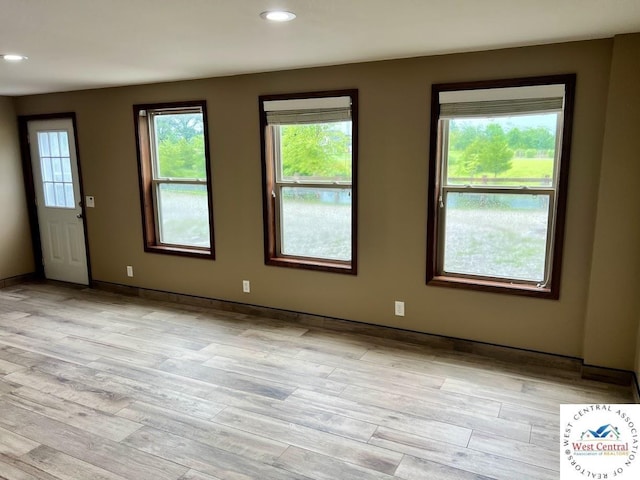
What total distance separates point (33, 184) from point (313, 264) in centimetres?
393

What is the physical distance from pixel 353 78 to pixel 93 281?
3910mm

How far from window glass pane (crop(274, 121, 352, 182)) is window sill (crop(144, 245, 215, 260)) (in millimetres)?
1158

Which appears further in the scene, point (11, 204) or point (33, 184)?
point (33, 184)

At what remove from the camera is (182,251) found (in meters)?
4.79

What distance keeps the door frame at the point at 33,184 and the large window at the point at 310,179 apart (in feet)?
8.14

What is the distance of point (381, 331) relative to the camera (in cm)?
390

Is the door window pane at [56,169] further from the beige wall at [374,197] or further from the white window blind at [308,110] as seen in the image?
the white window blind at [308,110]

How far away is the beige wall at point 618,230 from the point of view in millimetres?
2756

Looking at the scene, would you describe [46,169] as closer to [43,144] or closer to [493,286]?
[43,144]

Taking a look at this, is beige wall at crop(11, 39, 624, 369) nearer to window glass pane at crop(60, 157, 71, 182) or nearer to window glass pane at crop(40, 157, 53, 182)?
window glass pane at crop(60, 157, 71, 182)

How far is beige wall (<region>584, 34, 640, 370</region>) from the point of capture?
2756 mm

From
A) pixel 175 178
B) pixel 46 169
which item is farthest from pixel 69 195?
pixel 175 178

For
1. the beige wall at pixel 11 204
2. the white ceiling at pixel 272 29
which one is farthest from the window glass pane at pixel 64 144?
the white ceiling at pixel 272 29

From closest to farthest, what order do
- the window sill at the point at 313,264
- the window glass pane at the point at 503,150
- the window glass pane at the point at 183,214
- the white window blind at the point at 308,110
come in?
the window glass pane at the point at 503,150 → the white window blind at the point at 308,110 → the window sill at the point at 313,264 → the window glass pane at the point at 183,214
